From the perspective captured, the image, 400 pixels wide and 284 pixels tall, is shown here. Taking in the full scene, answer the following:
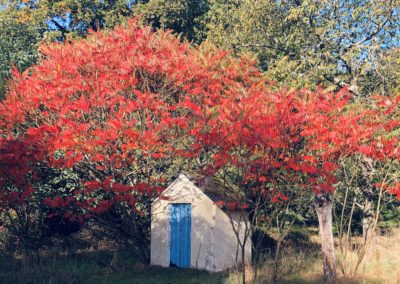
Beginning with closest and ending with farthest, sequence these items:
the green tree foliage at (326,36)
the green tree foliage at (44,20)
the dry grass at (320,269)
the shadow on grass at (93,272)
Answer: the dry grass at (320,269) < the shadow on grass at (93,272) < the green tree foliage at (326,36) < the green tree foliage at (44,20)

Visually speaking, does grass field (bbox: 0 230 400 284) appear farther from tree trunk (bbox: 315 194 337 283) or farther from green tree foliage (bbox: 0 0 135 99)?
green tree foliage (bbox: 0 0 135 99)

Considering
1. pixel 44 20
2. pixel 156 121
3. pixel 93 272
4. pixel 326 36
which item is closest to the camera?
pixel 93 272

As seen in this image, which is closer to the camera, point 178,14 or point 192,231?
point 192,231

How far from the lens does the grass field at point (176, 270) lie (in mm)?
13180

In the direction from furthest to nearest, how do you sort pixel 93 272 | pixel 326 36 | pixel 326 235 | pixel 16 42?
1. pixel 16 42
2. pixel 326 36
3. pixel 93 272
4. pixel 326 235

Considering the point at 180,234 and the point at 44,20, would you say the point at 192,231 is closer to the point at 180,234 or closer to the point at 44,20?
the point at 180,234

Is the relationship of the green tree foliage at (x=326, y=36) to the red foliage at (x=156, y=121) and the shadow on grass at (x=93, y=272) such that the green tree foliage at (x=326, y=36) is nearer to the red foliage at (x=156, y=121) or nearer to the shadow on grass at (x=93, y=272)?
the red foliage at (x=156, y=121)

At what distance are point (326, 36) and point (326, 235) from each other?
8.83 meters

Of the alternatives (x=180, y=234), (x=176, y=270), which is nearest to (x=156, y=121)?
(x=180, y=234)

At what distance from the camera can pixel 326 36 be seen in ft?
62.4

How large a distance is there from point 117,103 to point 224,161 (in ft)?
20.9

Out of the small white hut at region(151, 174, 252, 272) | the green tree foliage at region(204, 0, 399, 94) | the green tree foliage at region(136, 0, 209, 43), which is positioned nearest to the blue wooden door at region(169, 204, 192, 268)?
the small white hut at region(151, 174, 252, 272)

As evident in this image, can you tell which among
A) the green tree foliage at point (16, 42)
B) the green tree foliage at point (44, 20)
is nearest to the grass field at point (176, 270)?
the green tree foliage at point (16, 42)

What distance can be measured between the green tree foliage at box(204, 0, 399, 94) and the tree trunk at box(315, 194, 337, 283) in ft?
21.0
